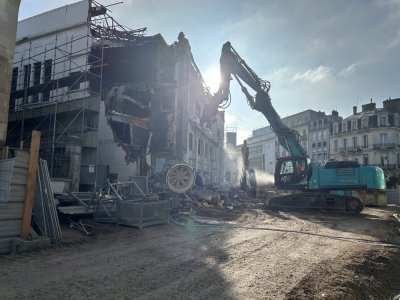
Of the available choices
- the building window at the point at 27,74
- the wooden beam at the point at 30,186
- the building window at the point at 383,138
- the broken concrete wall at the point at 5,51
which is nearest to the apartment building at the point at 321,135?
the building window at the point at 383,138

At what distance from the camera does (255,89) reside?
56.6 feet

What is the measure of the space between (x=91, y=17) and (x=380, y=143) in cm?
5340

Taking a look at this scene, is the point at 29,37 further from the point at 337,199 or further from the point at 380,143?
the point at 380,143

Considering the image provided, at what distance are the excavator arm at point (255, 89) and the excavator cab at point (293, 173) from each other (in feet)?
1.34

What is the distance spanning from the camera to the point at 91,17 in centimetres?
2317

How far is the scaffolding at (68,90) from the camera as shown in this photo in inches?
813

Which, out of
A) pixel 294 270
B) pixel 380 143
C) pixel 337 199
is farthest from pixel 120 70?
pixel 380 143

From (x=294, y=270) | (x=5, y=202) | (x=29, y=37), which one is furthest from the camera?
(x=29, y=37)

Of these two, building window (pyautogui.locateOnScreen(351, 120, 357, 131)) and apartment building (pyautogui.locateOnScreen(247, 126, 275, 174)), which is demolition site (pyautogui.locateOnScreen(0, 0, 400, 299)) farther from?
apartment building (pyautogui.locateOnScreen(247, 126, 275, 174))

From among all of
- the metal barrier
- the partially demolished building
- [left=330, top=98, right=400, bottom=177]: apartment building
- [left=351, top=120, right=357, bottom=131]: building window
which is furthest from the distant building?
the metal barrier

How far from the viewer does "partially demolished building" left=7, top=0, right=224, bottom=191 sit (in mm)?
19781

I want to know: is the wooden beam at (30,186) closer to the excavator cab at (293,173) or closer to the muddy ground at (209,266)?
the muddy ground at (209,266)

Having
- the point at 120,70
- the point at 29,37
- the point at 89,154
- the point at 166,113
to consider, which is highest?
the point at 29,37

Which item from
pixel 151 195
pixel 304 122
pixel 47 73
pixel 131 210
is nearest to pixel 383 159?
pixel 304 122
